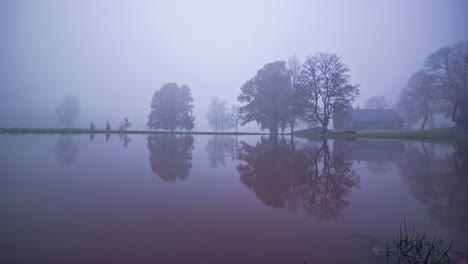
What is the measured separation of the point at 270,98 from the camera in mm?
31719

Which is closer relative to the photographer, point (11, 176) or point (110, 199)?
point (110, 199)

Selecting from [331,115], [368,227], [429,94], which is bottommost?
[368,227]

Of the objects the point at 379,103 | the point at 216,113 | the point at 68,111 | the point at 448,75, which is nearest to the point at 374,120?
the point at 448,75

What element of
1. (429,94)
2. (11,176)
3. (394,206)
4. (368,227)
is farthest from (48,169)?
(429,94)

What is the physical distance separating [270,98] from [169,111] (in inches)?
924

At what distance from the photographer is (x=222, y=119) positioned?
194 ft

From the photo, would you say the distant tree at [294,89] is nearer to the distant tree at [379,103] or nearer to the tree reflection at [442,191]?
the tree reflection at [442,191]

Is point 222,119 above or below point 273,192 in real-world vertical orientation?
above

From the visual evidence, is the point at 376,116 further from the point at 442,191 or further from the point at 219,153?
the point at 442,191

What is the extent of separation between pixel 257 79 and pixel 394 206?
1243 inches

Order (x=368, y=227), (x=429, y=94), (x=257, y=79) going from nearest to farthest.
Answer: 1. (x=368, y=227)
2. (x=257, y=79)
3. (x=429, y=94)

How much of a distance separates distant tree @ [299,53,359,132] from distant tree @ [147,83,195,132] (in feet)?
81.3

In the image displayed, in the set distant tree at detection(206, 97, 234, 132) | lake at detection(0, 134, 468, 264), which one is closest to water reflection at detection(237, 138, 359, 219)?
lake at detection(0, 134, 468, 264)

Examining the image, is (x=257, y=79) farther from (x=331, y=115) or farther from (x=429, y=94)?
(x=429, y=94)
